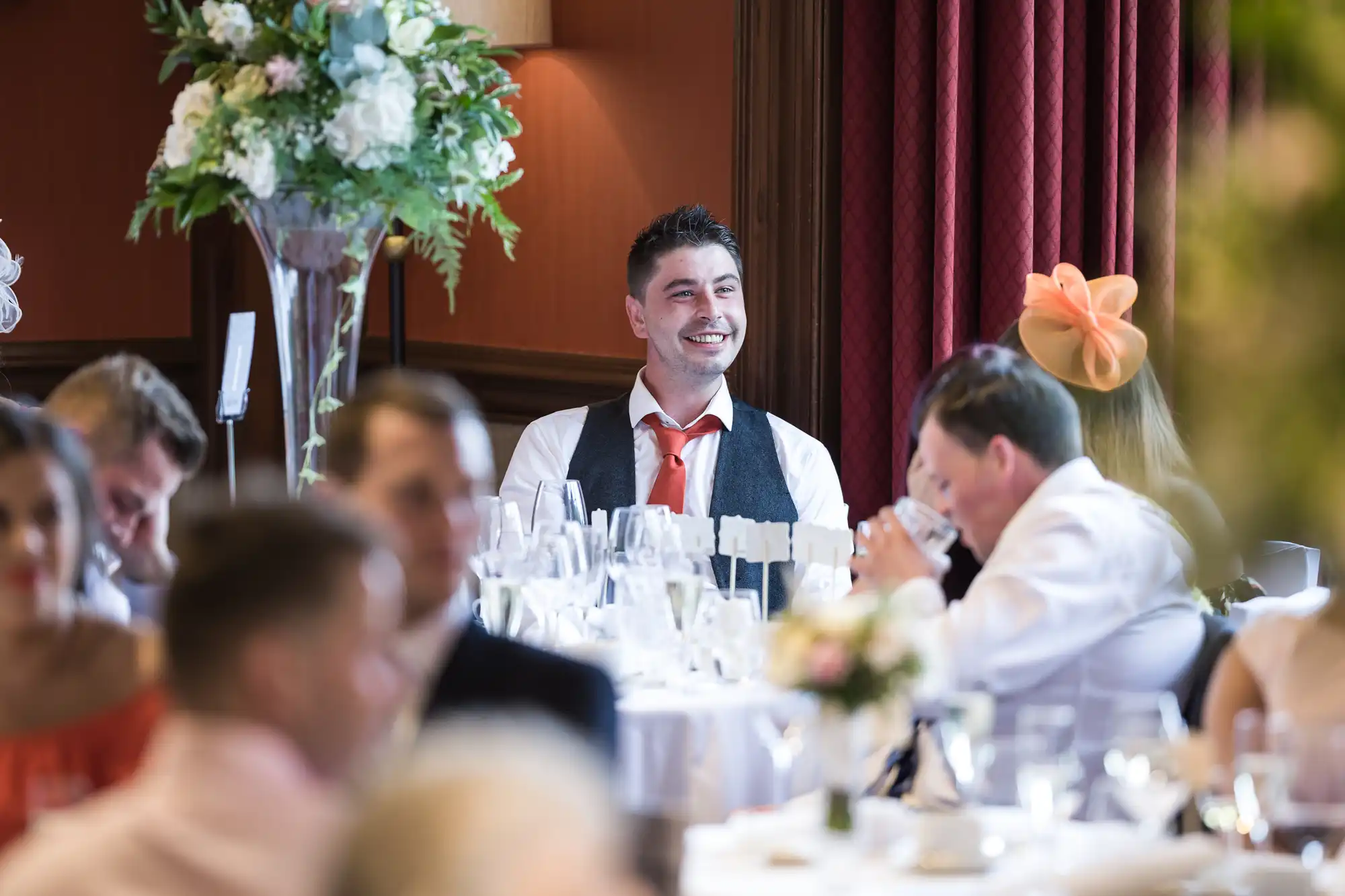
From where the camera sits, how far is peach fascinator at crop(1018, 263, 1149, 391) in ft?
11.3

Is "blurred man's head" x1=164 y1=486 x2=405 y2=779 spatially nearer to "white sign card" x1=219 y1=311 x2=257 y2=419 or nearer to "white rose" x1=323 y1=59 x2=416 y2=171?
"white rose" x1=323 y1=59 x2=416 y2=171

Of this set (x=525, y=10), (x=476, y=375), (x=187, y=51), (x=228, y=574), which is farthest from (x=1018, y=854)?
(x=476, y=375)

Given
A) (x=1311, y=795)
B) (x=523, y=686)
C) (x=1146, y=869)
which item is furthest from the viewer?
(x=523, y=686)

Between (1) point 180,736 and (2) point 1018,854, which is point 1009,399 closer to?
(2) point 1018,854

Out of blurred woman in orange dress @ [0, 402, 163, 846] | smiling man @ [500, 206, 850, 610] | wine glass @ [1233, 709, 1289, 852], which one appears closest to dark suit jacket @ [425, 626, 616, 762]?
blurred woman in orange dress @ [0, 402, 163, 846]

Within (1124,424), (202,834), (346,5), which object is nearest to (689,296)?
(1124,424)

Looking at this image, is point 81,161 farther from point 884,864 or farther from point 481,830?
point 481,830

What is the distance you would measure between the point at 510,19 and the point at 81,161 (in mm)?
2261

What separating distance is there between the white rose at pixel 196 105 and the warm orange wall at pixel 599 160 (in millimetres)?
2238

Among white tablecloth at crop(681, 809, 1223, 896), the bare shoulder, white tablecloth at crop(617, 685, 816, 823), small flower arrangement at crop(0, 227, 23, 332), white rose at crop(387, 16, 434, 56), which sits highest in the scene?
white rose at crop(387, 16, 434, 56)

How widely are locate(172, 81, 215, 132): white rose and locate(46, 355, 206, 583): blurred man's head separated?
48 cm

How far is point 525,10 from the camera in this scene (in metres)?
5.68

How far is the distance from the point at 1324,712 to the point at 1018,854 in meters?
0.43

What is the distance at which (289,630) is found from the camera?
1310 millimetres
